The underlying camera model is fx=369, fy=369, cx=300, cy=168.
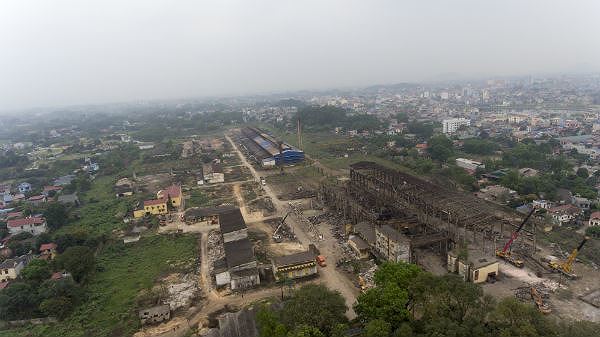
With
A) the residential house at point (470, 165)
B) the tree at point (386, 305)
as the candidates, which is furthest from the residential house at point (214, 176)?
the tree at point (386, 305)

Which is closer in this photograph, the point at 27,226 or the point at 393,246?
the point at 393,246

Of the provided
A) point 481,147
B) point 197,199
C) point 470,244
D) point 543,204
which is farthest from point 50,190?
point 481,147

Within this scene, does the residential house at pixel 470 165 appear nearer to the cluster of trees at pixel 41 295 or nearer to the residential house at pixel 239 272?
the residential house at pixel 239 272

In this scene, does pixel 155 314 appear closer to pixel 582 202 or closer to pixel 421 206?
pixel 421 206

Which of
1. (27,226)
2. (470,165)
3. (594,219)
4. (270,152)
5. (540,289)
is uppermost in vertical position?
(270,152)

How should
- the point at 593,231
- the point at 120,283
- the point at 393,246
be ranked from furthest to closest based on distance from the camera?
the point at 593,231
the point at 120,283
the point at 393,246

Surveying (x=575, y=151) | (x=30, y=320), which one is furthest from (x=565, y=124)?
(x=30, y=320)
